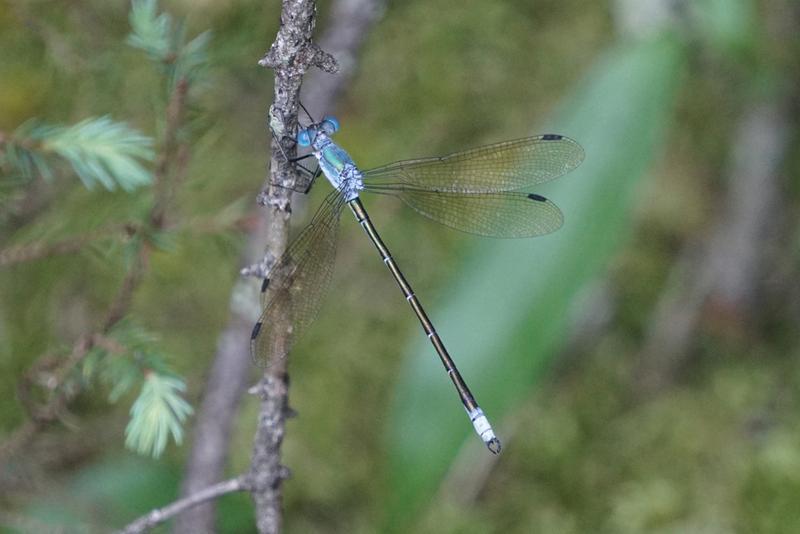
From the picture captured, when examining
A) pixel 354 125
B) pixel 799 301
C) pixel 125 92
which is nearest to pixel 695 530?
pixel 799 301

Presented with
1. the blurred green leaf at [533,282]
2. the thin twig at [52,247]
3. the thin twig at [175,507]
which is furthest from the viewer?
the blurred green leaf at [533,282]

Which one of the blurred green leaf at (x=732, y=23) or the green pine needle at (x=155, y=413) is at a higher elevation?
the blurred green leaf at (x=732, y=23)

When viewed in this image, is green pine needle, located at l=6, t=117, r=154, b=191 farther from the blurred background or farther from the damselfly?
the damselfly

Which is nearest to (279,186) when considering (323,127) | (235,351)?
(323,127)

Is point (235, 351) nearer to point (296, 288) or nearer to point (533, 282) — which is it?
point (296, 288)

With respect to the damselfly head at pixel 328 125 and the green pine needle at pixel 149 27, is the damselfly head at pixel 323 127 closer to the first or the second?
the damselfly head at pixel 328 125

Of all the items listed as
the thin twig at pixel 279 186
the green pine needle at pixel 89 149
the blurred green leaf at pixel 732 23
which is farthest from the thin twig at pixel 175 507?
the blurred green leaf at pixel 732 23

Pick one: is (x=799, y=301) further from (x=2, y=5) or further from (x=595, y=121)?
(x=2, y=5)
